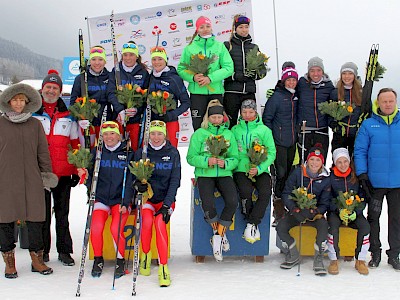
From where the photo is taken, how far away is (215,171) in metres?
5.19

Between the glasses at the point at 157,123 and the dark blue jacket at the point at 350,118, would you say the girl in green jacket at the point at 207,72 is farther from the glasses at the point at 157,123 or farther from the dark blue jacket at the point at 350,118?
the dark blue jacket at the point at 350,118

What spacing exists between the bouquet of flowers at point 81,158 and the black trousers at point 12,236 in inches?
26.8

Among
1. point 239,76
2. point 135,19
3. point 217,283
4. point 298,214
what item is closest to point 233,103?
point 239,76

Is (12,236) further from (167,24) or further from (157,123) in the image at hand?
(167,24)

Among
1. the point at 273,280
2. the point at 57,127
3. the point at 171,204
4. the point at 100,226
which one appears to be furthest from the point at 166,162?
the point at 273,280

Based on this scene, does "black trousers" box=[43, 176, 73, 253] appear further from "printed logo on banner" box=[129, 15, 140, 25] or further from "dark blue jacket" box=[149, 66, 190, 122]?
"printed logo on banner" box=[129, 15, 140, 25]

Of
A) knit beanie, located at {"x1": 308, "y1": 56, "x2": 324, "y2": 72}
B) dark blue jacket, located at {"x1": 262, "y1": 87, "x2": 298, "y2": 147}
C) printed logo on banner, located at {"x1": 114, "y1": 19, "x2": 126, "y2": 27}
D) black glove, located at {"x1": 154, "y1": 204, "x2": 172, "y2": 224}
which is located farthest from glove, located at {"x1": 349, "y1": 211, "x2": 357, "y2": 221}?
printed logo on banner, located at {"x1": 114, "y1": 19, "x2": 126, "y2": 27}

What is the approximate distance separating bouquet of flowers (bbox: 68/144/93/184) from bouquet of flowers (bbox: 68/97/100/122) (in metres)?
0.44

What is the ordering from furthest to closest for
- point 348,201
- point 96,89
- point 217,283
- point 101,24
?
point 101,24, point 96,89, point 348,201, point 217,283

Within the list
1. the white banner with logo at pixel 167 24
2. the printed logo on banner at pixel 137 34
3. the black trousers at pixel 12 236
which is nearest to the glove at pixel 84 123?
the black trousers at pixel 12 236

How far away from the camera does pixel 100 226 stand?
4.95 metres

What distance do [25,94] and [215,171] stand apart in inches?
86.6

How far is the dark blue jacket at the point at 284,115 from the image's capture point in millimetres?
5793

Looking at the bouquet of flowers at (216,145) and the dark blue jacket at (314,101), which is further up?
the dark blue jacket at (314,101)
